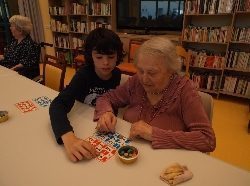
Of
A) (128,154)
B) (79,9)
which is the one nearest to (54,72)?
(128,154)

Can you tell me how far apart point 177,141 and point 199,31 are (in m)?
2.80

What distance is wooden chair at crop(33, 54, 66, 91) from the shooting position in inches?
80.3

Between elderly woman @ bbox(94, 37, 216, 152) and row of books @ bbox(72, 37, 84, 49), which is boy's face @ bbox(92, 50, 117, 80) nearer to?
elderly woman @ bbox(94, 37, 216, 152)

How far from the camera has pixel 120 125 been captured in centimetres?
116

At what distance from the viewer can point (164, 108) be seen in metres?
1.14

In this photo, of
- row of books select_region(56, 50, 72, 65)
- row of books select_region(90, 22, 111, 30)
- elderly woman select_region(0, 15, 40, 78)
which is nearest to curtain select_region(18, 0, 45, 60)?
row of books select_region(56, 50, 72, 65)

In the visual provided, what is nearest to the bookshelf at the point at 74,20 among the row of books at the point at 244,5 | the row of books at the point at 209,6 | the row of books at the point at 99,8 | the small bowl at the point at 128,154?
the row of books at the point at 99,8

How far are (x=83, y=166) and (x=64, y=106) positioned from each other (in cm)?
46

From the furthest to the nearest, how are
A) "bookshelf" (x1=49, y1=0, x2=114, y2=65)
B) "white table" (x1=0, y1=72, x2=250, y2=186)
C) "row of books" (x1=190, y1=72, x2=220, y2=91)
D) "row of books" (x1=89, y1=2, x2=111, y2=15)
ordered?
"bookshelf" (x1=49, y1=0, x2=114, y2=65) → "row of books" (x1=89, y1=2, x2=111, y2=15) → "row of books" (x1=190, y1=72, x2=220, y2=91) → "white table" (x1=0, y1=72, x2=250, y2=186)

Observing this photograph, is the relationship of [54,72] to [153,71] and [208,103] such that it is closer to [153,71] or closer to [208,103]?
[153,71]

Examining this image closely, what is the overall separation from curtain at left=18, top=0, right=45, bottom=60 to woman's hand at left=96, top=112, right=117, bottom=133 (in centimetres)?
475

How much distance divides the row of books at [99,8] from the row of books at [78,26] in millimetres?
360

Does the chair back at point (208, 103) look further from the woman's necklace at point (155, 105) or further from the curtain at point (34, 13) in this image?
the curtain at point (34, 13)

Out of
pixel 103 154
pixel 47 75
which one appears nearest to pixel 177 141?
pixel 103 154
